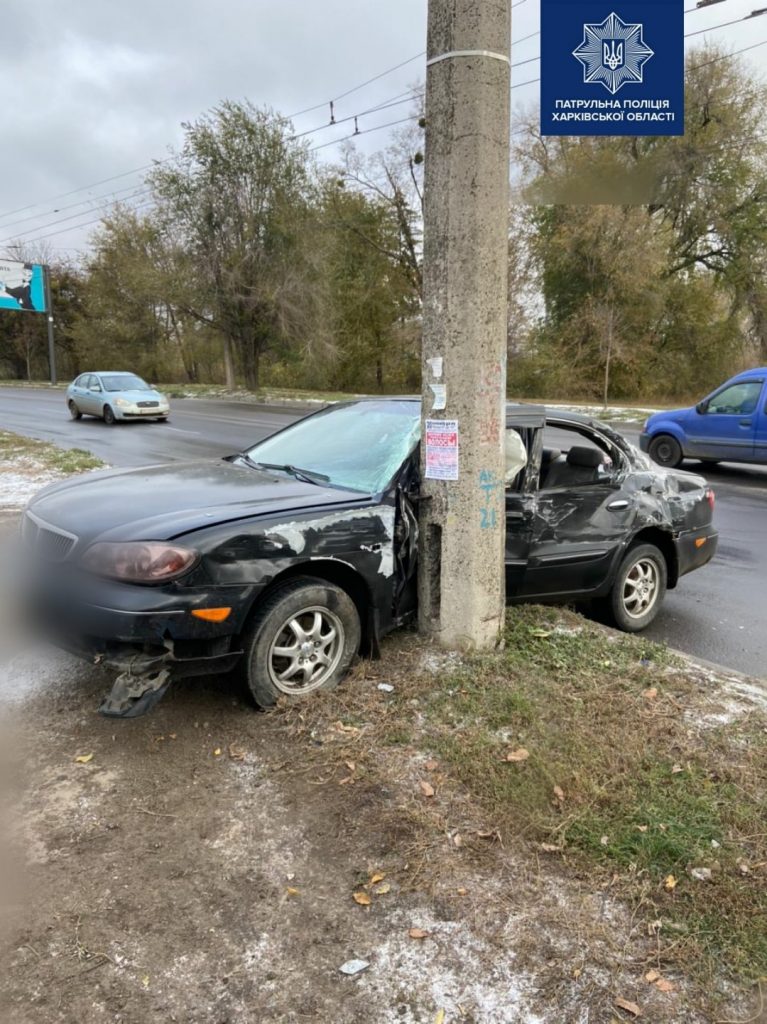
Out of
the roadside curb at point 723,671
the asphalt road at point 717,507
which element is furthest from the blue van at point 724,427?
the roadside curb at point 723,671

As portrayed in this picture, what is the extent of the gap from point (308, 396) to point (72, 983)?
32.8 metres

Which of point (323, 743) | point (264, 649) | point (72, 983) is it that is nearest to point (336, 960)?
point (72, 983)

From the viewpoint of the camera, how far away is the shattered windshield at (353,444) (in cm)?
451

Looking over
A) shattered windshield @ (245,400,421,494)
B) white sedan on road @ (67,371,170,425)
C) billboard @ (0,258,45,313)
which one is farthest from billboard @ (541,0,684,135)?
billboard @ (0,258,45,313)

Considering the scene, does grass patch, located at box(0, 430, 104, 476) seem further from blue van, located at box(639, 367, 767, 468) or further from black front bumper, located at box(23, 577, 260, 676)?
blue van, located at box(639, 367, 767, 468)

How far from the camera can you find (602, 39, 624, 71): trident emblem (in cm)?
507

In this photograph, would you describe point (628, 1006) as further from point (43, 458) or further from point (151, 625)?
point (43, 458)

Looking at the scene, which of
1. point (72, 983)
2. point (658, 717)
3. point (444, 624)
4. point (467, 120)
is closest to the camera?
point (72, 983)

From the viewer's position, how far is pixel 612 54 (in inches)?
202

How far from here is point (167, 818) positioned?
3.02m

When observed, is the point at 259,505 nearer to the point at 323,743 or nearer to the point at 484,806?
the point at 323,743

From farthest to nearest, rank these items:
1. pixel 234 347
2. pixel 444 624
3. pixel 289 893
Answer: pixel 234 347, pixel 444 624, pixel 289 893

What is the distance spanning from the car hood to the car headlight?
0.05 metres

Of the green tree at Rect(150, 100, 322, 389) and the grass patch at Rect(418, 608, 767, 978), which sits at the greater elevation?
the green tree at Rect(150, 100, 322, 389)
